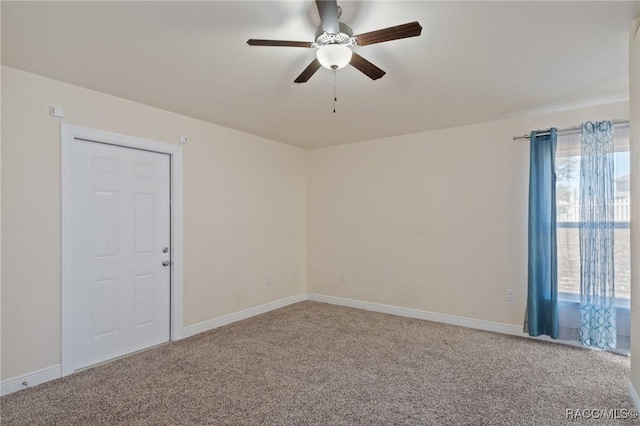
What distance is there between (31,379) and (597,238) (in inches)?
194

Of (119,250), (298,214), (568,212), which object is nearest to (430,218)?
(568,212)

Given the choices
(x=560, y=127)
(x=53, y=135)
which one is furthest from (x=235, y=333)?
(x=560, y=127)

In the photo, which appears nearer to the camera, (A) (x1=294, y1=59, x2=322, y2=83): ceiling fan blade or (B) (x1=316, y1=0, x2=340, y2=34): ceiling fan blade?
(B) (x1=316, y1=0, x2=340, y2=34): ceiling fan blade

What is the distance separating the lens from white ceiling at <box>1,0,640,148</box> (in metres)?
1.88

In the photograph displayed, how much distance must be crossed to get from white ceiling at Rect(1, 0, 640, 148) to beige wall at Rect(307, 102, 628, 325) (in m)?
0.46

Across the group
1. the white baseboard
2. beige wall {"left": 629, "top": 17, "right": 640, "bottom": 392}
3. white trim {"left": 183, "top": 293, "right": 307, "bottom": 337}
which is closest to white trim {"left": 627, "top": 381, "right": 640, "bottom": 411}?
beige wall {"left": 629, "top": 17, "right": 640, "bottom": 392}

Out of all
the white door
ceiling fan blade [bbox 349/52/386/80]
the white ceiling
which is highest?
the white ceiling

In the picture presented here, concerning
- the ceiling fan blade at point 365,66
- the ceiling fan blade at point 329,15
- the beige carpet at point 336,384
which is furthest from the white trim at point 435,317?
the ceiling fan blade at point 329,15

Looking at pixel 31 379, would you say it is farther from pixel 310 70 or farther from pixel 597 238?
pixel 597 238

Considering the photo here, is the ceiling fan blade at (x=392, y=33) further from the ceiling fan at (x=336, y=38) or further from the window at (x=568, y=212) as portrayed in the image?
the window at (x=568, y=212)

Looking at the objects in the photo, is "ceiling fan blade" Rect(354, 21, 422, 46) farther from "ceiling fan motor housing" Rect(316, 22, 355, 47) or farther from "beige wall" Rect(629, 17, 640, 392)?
"beige wall" Rect(629, 17, 640, 392)

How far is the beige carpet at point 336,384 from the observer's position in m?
2.25

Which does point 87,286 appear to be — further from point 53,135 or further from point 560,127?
point 560,127

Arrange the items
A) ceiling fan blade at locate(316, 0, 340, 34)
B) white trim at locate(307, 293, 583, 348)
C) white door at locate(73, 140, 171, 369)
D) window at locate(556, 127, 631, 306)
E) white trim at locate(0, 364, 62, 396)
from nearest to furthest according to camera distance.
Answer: ceiling fan blade at locate(316, 0, 340, 34), white trim at locate(0, 364, 62, 396), white door at locate(73, 140, 171, 369), window at locate(556, 127, 631, 306), white trim at locate(307, 293, 583, 348)
